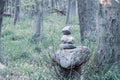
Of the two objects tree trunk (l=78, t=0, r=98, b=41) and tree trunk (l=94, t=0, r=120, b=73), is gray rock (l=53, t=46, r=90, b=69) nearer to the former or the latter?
tree trunk (l=94, t=0, r=120, b=73)

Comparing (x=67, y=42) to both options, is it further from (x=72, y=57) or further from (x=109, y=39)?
(x=109, y=39)

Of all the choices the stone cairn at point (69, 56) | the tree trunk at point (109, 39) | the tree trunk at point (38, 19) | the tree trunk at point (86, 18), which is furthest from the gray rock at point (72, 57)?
the tree trunk at point (38, 19)

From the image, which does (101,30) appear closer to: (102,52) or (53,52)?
(102,52)

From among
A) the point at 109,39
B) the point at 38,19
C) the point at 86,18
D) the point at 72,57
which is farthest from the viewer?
the point at 38,19

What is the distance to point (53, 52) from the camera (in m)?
6.18

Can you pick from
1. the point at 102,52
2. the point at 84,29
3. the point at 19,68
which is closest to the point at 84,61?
the point at 102,52

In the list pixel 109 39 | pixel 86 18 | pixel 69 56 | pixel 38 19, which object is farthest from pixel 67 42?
pixel 38 19

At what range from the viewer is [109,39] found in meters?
6.08

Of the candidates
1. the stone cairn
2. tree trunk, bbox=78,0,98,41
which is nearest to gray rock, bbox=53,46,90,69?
the stone cairn

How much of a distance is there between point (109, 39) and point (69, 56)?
88 centimetres

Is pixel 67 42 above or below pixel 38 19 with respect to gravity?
above

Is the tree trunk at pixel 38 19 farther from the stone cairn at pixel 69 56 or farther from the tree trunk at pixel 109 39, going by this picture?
the tree trunk at pixel 109 39

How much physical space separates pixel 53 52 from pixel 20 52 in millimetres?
5153

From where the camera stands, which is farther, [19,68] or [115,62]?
[19,68]
